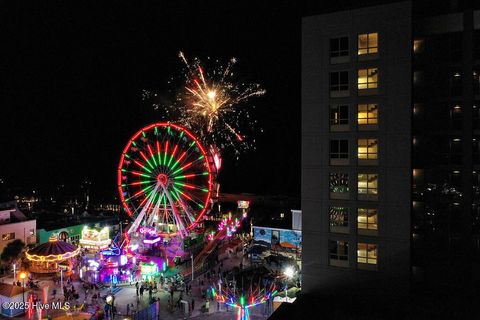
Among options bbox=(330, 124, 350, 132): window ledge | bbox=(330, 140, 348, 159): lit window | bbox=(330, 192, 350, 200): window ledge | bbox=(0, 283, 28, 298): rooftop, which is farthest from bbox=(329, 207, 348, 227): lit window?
bbox=(0, 283, 28, 298): rooftop

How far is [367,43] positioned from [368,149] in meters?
3.54

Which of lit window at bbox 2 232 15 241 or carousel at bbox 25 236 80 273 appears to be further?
lit window at bbox 2 232 15 241

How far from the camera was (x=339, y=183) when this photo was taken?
14664 millimetres

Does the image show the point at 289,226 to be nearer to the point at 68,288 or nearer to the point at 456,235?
Answer: the point at 68,288

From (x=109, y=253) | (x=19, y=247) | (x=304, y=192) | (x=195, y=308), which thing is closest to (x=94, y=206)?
(x=19, y=247)

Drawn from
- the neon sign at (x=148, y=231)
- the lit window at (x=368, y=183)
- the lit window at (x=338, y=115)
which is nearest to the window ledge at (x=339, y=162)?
the lit window at (x=368, y=183)

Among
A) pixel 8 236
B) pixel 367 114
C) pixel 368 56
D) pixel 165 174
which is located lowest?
pixel 8 236

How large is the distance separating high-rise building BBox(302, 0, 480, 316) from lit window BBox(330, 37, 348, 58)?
0.11 feet

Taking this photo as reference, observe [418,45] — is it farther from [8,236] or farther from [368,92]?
[8,236]

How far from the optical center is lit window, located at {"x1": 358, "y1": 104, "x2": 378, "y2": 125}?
14.1 meters

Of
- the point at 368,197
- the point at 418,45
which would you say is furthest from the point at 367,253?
the point at 418,45

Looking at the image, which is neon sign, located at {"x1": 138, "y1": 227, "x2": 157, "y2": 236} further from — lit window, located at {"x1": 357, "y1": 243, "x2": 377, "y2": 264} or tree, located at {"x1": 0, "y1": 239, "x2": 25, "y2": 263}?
lit window, located at {"x1": 357, "y1": 243, "x2": 377, "y2": 264}

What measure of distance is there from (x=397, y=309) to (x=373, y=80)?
297 inches

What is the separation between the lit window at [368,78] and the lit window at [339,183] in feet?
9.95
